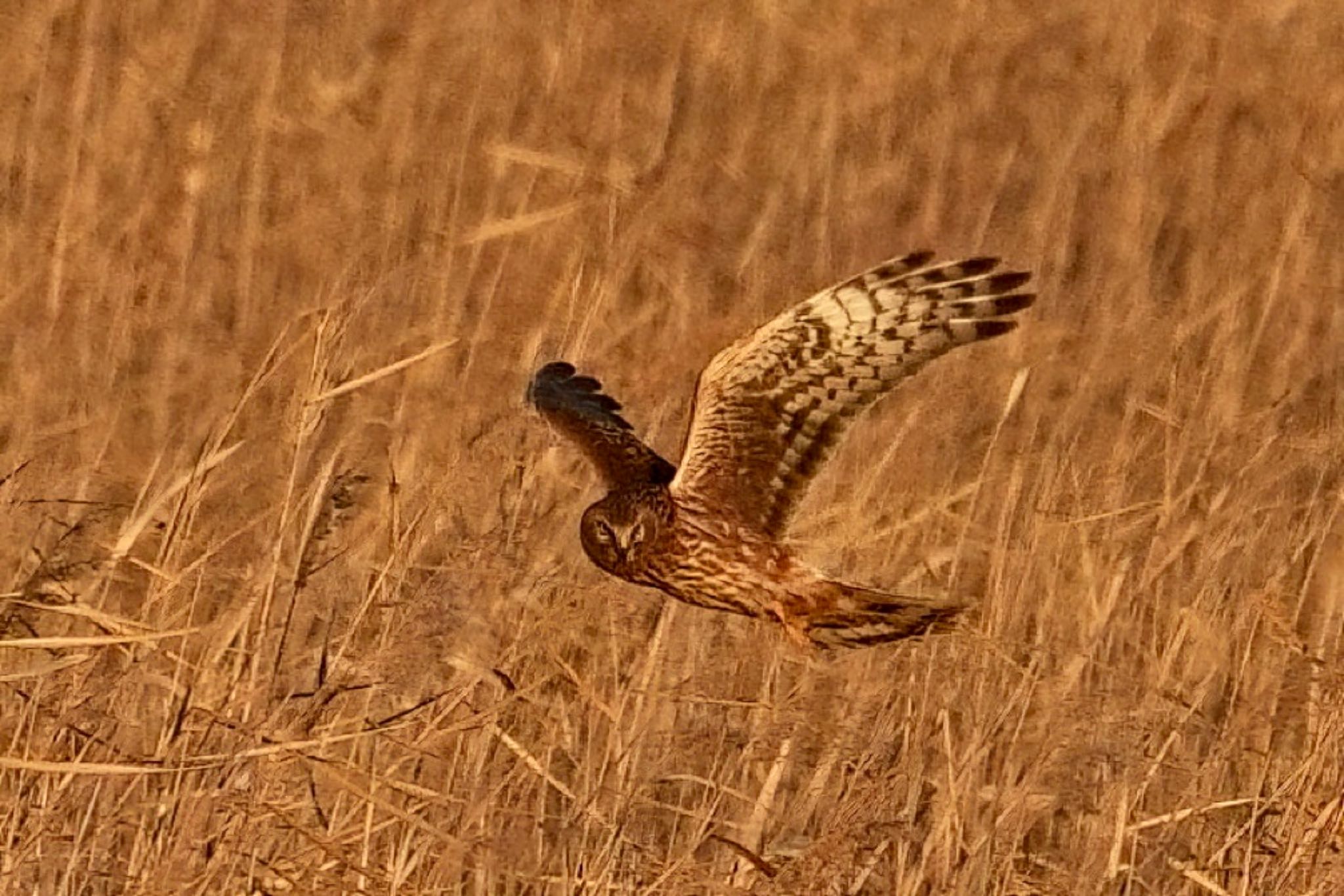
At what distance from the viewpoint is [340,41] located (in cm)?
900

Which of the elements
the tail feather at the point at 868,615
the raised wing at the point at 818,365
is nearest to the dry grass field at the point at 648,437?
the tail feather at the point at 868,615

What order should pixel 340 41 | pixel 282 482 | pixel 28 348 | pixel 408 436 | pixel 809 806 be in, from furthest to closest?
pixel 340 41
pixel 28 348
pixel 408 436
pixel 282 482
pixel 809 806

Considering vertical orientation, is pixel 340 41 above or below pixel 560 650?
above

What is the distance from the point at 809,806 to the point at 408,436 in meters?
1.61

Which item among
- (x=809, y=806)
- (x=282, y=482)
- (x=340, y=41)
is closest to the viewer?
(x=809, y=806)

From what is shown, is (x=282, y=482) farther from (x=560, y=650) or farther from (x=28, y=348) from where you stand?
(x=28, y=348)

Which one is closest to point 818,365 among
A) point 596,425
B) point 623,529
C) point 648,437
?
point 623,529

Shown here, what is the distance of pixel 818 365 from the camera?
16.2 feet

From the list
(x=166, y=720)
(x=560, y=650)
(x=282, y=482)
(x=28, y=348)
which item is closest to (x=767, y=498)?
(x=560, y=650)

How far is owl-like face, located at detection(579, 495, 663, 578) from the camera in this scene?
4855mm

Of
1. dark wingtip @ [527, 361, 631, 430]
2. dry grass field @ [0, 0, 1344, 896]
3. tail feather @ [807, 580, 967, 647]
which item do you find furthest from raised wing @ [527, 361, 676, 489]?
tail feather @ [807, 580, 967, 647]

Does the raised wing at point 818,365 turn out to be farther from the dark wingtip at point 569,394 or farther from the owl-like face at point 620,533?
the dark wingtip at point 569,394

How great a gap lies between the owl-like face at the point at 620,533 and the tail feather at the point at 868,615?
277 millimetres

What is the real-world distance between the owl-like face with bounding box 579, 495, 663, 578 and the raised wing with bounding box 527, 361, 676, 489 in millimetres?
149
